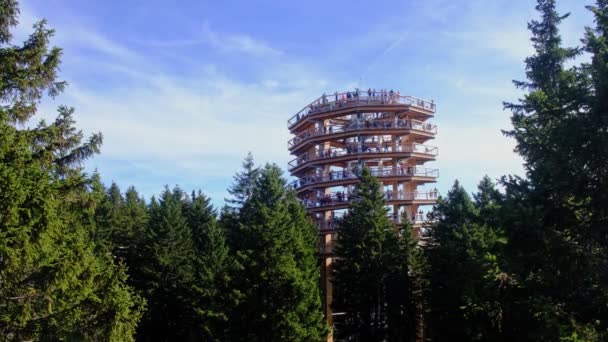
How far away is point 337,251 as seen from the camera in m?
39.4

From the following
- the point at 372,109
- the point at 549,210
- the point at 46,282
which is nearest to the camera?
the point at 46,282

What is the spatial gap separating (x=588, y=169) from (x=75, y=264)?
15.6 metres

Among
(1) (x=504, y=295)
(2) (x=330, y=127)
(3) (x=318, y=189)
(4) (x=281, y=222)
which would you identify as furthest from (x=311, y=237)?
(1) (x=504, y=295)

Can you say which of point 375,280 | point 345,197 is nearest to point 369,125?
point 345,197

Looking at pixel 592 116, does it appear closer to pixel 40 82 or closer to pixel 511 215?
pixel 511 215

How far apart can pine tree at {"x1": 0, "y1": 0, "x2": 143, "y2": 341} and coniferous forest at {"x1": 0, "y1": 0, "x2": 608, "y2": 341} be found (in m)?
0.05

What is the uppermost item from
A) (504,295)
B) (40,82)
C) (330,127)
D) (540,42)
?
(330,127)

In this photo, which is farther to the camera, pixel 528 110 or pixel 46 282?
pixel 528 110

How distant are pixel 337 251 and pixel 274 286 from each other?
7.01 meters

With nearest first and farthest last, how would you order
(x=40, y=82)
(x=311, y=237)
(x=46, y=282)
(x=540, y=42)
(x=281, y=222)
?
(x=46, y=282) < (x=40, y=82) < (x=540, y=42) < (x=281, y=222) < (x=311, y=237)

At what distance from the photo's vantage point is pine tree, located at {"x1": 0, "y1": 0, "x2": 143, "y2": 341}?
1394 cm

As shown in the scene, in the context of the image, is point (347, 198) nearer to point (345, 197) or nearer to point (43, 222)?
point (345, 197)

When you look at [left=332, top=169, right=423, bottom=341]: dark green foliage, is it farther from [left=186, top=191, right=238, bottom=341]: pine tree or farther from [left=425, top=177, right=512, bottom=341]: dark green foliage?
[left=186, top=191, right=238, bottom=341]: pine tree

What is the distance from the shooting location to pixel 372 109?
1973 inches
